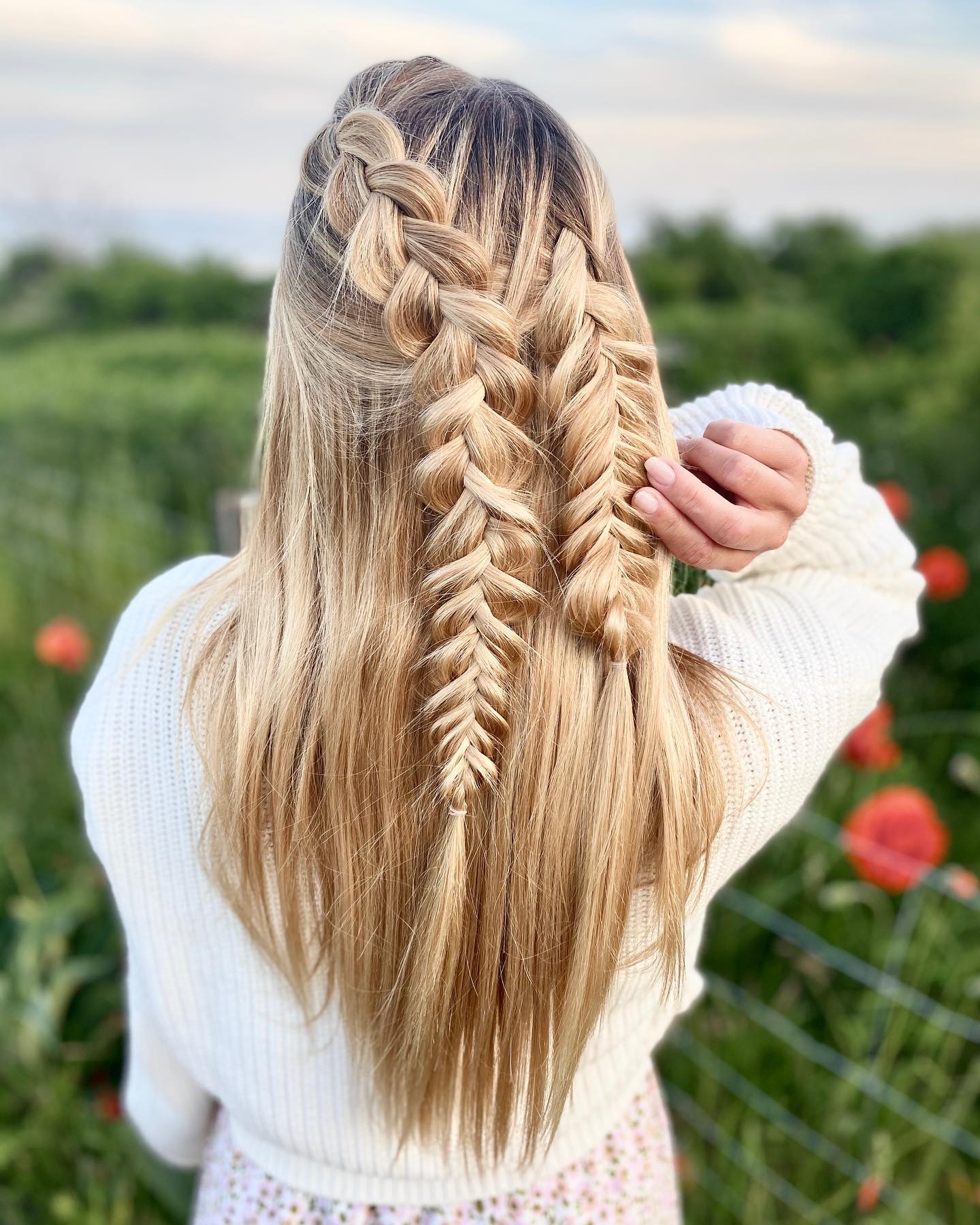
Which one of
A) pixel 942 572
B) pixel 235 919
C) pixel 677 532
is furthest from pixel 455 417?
pixel 942 572

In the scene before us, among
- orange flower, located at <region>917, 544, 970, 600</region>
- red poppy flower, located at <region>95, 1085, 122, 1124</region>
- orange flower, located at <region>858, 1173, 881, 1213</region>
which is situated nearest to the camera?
orange flower, located at <region>858, 1173, 881, 1213</region>

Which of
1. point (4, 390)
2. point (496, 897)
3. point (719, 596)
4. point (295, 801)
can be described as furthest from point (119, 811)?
point (4, 390)

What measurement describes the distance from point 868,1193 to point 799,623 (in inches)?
50.1

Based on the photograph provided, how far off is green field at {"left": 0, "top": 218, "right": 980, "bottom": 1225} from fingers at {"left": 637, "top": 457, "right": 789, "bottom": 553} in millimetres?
1229

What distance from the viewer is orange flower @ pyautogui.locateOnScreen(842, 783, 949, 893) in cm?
180

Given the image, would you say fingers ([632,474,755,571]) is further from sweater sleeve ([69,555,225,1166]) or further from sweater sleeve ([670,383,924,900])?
sweater sleeve ([69,555,225,1166])

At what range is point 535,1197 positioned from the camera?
1.15 m

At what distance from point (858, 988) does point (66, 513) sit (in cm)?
343

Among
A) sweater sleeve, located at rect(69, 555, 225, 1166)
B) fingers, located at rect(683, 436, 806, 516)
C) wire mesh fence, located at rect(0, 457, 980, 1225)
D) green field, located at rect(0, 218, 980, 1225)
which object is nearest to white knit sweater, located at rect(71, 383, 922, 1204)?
sweater sleeve, located at rect(69, 555, 225, 1166)

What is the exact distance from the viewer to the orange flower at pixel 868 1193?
1.71 metres

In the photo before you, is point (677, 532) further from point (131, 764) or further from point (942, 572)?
point (942, 572)

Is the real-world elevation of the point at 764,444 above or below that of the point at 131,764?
above

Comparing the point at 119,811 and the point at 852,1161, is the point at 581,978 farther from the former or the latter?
the point at 852,1161

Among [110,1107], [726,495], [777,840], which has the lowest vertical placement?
[110,1107]
